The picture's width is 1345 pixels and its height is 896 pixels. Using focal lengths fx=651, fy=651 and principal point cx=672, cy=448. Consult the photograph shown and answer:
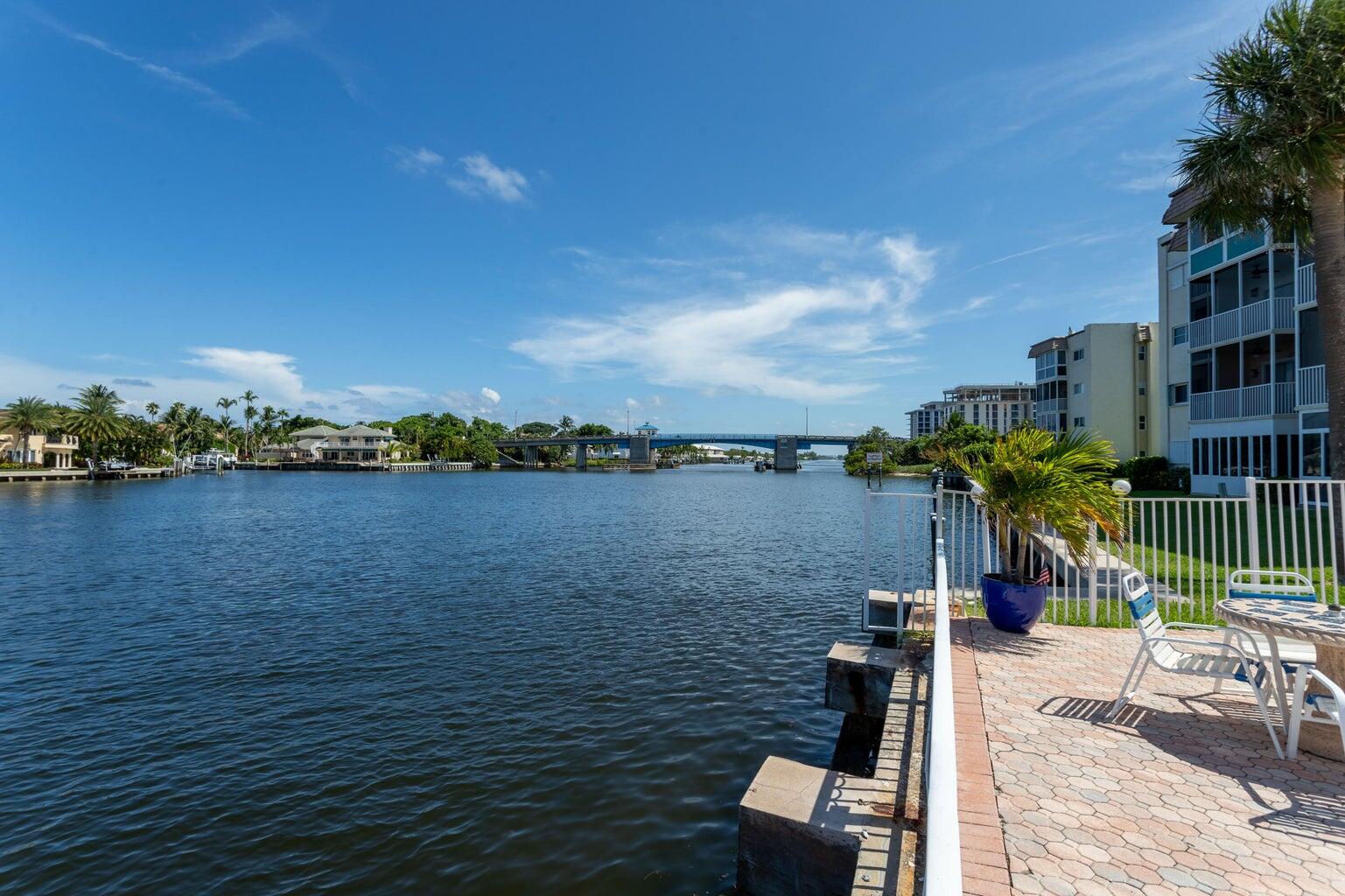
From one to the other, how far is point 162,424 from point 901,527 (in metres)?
121

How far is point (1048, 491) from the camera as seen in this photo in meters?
6.94

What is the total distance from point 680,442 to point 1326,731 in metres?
136

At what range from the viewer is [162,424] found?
98.2m

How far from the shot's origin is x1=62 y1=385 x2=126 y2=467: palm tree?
73.7 metres

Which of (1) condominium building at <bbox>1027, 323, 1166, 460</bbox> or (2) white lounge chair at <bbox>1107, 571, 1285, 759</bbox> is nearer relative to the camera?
(2) white lounge chair at <bbox>1107, 571, 1285, 759</bbox>

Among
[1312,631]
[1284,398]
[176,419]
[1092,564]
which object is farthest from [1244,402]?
[176,419]

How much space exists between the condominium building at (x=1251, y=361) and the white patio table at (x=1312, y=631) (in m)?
18.2

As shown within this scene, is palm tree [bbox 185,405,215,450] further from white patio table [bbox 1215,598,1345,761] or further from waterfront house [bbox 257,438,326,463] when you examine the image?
white patio table [bbox 1215,598,1345,761]

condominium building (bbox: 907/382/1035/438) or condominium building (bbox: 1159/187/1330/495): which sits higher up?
condominium building (bbox: 907/382/1035/438)

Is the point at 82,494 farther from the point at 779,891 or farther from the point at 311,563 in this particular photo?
the point at 779,891

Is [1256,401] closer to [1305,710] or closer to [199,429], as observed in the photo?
[1305,710]

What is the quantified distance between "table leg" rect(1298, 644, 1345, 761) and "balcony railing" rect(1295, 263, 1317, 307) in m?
21.6

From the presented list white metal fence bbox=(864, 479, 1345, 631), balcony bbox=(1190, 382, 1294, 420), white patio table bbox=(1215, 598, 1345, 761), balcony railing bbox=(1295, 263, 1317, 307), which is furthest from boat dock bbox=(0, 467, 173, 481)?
balcony railing bbox=(1295, 263, 1317, 307)

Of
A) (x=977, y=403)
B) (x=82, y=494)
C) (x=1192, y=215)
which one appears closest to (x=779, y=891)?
(x=1192, y=215)
